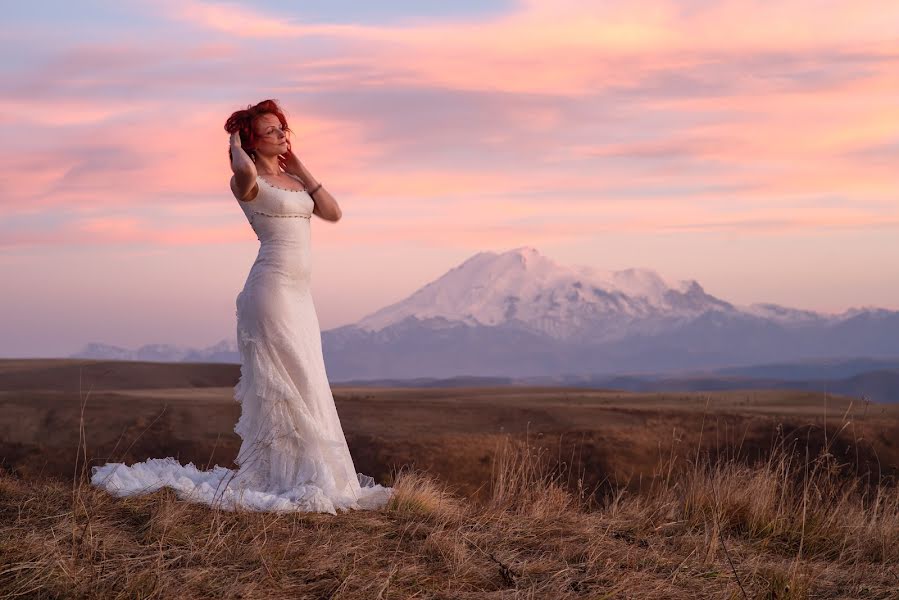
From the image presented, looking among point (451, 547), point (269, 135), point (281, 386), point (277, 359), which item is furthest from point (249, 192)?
point (451, 547)

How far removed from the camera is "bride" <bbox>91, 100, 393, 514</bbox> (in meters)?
7.16

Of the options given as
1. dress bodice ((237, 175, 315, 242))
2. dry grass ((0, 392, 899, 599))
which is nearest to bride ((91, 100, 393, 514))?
dress bodice ((237, 175, 315, 242))

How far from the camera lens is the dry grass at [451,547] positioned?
17.3 ft

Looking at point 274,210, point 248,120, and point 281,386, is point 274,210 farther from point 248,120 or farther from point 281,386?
point 281,386

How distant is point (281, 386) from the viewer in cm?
723

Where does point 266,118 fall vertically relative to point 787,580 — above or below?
above

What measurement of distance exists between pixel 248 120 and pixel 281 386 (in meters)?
1.89

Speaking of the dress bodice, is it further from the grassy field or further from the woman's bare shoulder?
the grassy field

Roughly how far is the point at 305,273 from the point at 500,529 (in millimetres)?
2285

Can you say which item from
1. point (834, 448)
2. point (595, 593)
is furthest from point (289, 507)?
point (834, 448)

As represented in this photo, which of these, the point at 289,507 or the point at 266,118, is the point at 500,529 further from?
the point at 266,118


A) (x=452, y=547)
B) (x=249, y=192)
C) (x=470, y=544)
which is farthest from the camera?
(x=249, y=192)

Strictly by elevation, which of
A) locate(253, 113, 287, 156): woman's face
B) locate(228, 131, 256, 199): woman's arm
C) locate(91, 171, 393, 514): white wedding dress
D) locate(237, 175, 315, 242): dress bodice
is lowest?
locate(91, 171, 393, 514): white wedding dress

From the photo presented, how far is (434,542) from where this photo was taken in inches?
241
